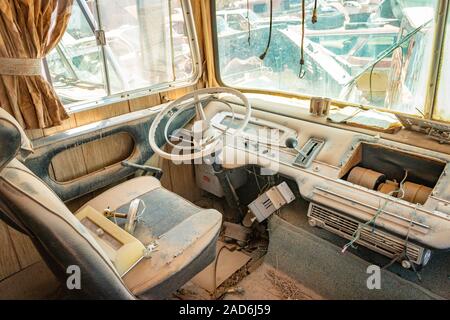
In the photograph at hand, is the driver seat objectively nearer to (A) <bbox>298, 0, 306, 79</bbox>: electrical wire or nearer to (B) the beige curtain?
(B) the beige curtain


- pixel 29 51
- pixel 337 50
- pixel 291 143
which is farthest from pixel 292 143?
pixel 29 51

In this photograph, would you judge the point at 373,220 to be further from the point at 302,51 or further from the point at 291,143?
the point at 302,51

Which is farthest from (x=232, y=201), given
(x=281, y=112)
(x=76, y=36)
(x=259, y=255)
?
(x=76, y=36)

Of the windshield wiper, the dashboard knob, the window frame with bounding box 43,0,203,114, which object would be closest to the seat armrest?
the window frame with bounding box 43,0,203,114

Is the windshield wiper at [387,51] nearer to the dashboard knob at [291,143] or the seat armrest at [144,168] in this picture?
the dashboard knob at [291,143]

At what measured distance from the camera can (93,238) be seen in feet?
4.02

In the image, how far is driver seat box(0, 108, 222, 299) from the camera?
959 millimetres

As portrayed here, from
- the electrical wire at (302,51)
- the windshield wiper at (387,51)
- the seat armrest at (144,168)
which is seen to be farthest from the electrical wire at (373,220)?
the seat armrest at (144,168)

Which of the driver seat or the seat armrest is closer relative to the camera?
the driver seat

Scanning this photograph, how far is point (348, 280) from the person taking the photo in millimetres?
1757

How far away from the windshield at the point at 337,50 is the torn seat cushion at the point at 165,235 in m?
1.16

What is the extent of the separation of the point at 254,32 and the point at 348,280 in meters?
1.76

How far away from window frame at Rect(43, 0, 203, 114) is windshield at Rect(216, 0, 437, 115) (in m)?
0.21

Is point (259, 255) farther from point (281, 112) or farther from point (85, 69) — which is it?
point (85, 69)
